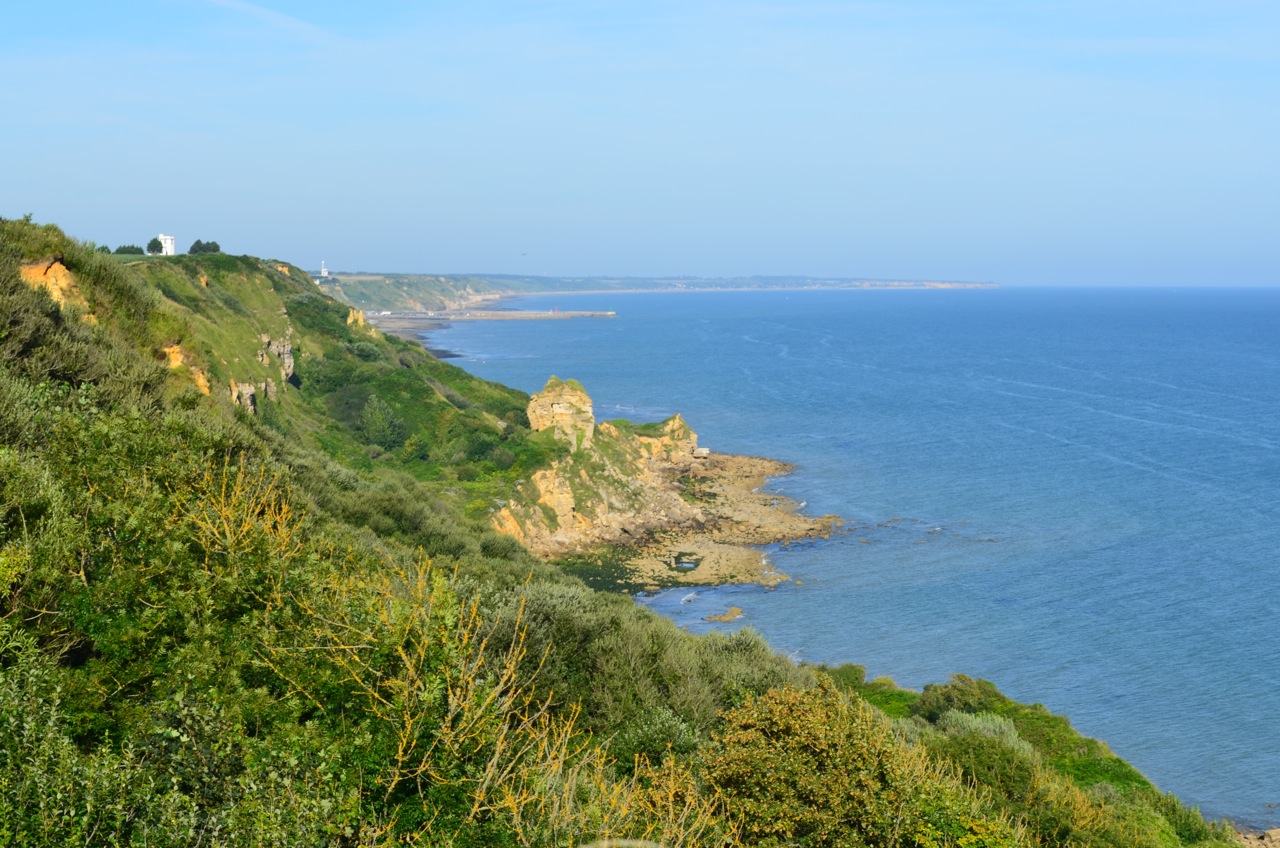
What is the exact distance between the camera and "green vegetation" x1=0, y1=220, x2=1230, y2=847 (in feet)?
33.6

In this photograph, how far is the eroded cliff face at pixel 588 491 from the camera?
69188 millimetres

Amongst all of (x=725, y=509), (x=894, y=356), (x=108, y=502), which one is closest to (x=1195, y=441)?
(x=725, y=509)

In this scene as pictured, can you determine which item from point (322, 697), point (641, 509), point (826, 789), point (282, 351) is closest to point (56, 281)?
point (322, 697)

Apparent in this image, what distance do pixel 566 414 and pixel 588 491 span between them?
28.2ft

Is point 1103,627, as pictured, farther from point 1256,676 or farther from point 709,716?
point 709,716

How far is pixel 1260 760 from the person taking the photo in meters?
41.2

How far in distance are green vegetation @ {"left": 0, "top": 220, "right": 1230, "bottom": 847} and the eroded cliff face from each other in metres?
40.8

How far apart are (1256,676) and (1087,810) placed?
33997 millimetres

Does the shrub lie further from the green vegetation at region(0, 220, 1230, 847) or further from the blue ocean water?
the blue ocean water

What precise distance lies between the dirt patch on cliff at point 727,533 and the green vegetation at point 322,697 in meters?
36.9

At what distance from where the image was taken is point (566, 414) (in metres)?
80.9

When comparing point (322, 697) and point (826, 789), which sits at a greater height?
point (322, 697)

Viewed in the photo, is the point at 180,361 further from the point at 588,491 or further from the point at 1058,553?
the point at 1058,553

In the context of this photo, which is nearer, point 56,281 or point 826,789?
point 826,789
